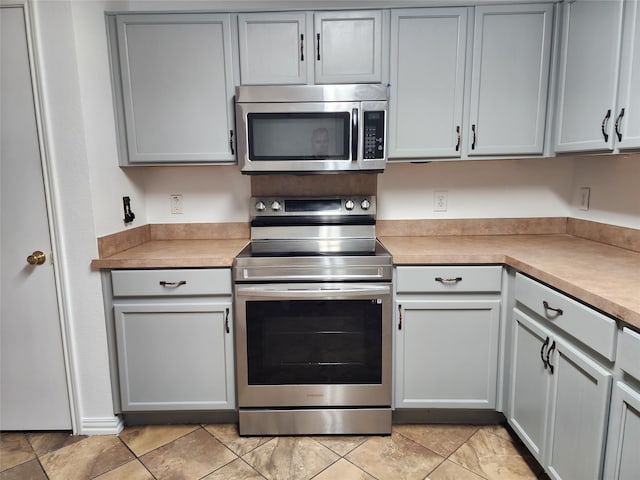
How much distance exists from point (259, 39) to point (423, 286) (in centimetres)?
144

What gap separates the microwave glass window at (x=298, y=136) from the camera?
6.07ft

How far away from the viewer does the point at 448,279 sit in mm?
1771

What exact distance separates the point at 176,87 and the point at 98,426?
1.76 m

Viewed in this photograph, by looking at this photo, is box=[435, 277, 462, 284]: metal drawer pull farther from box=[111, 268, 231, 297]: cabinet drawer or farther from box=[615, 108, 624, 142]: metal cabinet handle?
box=[111, 268, 231, 297]: cabinet drawer

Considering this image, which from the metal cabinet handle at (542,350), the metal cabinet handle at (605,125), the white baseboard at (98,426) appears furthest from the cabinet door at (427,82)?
the white baseboard at (98,426)

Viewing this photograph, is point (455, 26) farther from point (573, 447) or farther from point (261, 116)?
point (573, 447)

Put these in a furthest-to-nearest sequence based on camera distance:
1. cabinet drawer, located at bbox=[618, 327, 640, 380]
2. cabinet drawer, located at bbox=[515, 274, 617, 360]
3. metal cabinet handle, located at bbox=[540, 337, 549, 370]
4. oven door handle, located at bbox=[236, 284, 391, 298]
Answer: oven door handle, located at bbox=[236, 284, 391, 298], metal cabinet handle, located at bbox=[540, 337, 549, 370], cabinet drawer, located at bbox=[515, 274, 617, 360], cabinet drawer, located at bbox=[618, 327, 640, 380]

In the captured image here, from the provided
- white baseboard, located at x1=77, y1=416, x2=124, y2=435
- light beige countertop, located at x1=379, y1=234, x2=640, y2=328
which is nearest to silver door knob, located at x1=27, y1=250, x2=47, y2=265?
white baseboard, located at x1=77, y1=416, x2=124, y2=435

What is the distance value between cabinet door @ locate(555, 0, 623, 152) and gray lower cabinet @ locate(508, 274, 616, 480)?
28.1 inches

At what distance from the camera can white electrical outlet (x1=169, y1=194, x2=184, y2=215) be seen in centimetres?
229

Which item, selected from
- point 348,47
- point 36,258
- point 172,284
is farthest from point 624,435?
point 36,258

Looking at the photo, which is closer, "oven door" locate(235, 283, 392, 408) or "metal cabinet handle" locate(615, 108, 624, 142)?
"metal cabinet handle" locate(615, 108, 624, 142)

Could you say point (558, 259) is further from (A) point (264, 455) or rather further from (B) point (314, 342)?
(A) point (264, 455)

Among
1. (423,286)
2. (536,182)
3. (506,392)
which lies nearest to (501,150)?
(536,182)
